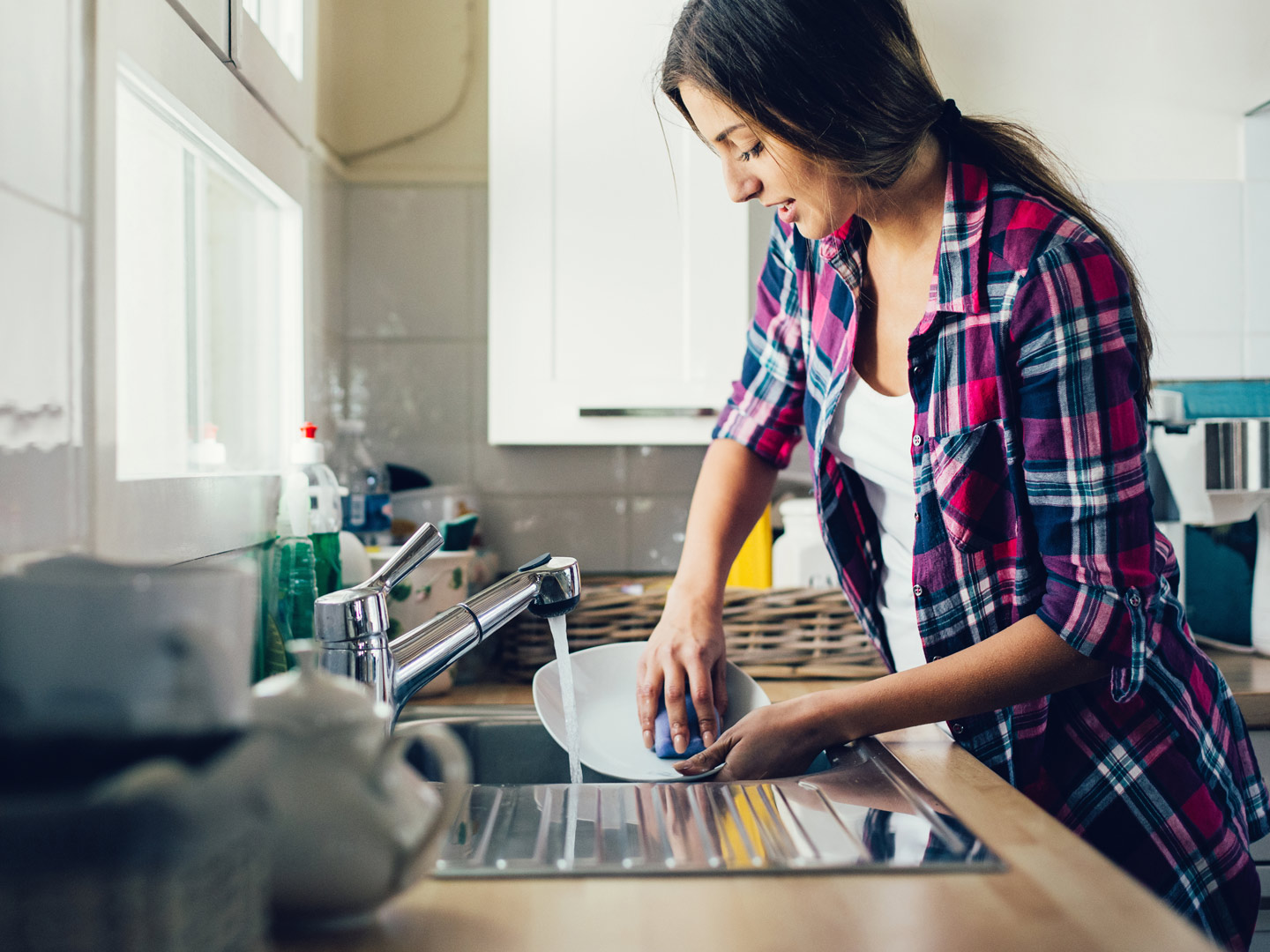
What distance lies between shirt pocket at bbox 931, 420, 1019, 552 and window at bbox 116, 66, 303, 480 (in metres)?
0.72

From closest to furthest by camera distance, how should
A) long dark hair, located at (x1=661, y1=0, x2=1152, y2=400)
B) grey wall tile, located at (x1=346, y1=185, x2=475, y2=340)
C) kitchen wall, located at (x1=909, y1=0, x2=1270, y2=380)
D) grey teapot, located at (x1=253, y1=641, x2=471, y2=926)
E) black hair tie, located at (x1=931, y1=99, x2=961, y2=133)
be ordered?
grey teapot, located at (x1=253, y1=641, x2=471, y2=926), long dark hair, located at (x1=661, y1=0, x2=1152, y2=400), black hair tie, located at (x1=931, y1=99, x2=961, y2=133), kitchen wall, located at (x1=909, y1=0, x2=1270, y2=380), grey wall tile, located at (x1=346, y1=185, x2=475, y2=340)

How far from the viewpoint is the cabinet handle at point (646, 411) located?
58.9 inches

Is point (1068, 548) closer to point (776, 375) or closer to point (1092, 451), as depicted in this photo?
point (1092, 451)

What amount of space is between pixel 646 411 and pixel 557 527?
0.46 meters

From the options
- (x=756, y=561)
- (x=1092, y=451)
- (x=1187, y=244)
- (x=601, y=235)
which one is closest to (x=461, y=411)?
(x=601, y=235)

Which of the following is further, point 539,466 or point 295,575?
point 539,466

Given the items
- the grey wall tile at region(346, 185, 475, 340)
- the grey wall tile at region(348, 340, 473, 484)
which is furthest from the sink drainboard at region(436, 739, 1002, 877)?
the grey wall tile at region(346, 185, 475, 340)

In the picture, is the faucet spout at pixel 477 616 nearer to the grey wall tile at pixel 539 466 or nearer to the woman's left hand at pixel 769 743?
the woman's left hand at pixel 769 743

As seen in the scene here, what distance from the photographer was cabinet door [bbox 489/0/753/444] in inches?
58.4

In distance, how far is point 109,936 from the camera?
290 mm

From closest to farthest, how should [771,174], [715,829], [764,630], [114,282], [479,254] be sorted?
[715,829]
[114,282]
[771,174]
[764,630]
[479,254]

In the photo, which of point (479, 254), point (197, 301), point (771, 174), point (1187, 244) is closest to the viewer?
point (771, 174)

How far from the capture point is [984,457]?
837mm

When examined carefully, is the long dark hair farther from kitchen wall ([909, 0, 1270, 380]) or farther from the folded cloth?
kitchen wall ([909, 0, 1270, 380])
